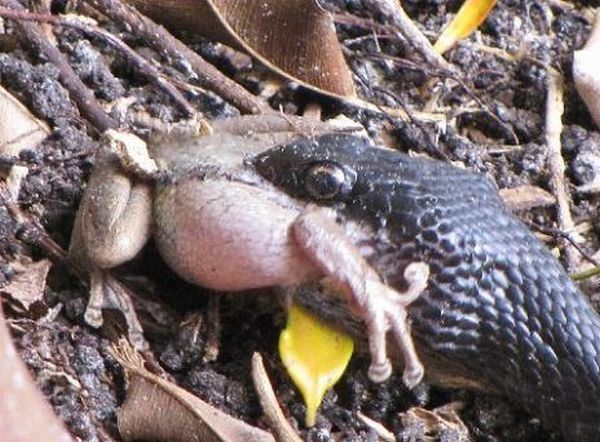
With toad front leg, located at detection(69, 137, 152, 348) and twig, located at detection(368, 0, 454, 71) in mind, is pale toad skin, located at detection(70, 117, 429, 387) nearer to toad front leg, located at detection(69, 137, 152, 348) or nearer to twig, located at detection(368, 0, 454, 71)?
toad front leg, located at detection(69, 137, 152, 348)

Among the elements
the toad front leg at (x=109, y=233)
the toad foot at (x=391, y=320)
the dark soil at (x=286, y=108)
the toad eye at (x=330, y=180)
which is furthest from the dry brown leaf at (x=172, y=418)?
the toad eye at (x=330, y=180)

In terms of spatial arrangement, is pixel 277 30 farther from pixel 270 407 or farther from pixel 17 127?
pixel 270 407

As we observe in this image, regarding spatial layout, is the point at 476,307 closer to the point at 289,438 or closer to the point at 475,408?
the point at 475,408

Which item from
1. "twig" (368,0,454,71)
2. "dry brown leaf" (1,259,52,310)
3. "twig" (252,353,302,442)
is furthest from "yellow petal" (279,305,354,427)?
"twig" (368,0,454,71)

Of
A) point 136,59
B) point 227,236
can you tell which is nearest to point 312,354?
point 227,236

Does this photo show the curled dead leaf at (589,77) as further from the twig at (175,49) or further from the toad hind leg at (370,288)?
the toad hind leg at (370,288)

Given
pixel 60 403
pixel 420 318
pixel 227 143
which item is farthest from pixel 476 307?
pixel 60 403
